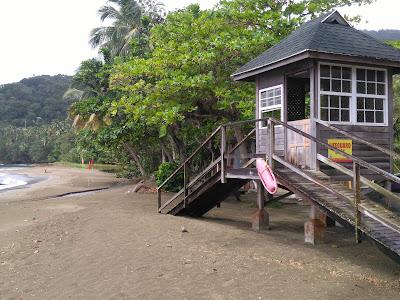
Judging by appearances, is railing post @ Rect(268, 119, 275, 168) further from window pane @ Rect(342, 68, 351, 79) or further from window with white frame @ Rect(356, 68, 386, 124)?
window with white frame @ Rect(356, 68, 386, 124)

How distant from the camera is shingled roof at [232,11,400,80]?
9311 mm

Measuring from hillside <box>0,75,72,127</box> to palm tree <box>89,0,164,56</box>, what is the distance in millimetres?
63848

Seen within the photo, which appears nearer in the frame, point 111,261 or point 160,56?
point 111,261

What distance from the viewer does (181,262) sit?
8047 mm

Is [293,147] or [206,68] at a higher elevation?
[206,68]

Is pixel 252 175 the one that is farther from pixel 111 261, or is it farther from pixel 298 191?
pixel 111 261

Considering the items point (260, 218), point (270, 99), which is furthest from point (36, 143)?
point (270, 99)

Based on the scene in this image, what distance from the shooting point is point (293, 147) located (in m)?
10.0

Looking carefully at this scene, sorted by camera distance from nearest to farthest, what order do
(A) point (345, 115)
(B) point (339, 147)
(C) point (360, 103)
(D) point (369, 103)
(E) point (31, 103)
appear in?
(B) point (339, 147)
(A) point (345, 115)
(C) point (360, 103)
(D) point (369, 103)
(E) point (31, 103)

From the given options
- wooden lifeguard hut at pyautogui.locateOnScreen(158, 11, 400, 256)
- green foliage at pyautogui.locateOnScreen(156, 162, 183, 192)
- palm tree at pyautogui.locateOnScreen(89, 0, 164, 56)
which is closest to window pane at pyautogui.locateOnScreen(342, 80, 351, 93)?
wooden lifeguard hut at pyautogui.locateOnScreen(158, 11, 400, 256)

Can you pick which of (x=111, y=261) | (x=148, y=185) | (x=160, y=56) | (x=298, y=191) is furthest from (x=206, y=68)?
(x=148, y=185)

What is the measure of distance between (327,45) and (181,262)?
17.9ft

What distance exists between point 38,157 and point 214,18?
70494 mm

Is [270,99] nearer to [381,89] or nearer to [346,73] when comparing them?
[346,73]
